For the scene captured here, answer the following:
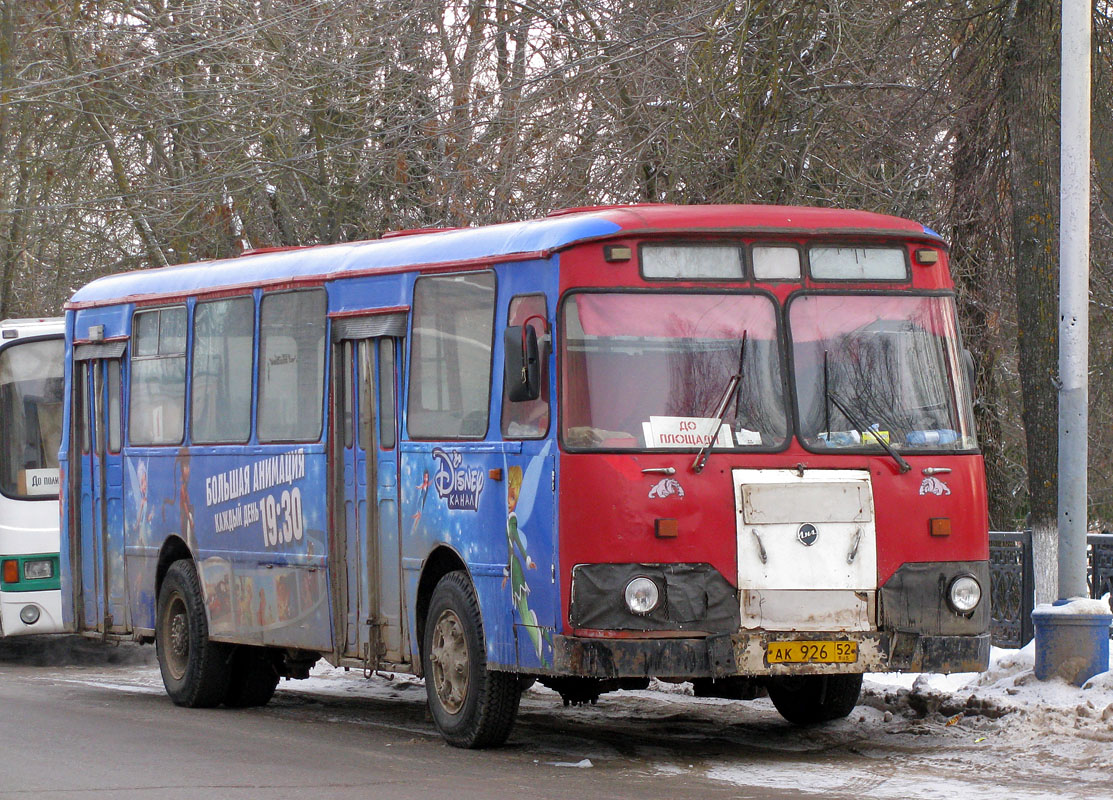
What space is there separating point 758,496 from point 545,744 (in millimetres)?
2153

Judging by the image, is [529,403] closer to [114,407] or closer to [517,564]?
[517,564]

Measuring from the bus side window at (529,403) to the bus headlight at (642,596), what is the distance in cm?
89

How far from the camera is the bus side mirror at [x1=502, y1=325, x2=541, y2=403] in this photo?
30.5 ft

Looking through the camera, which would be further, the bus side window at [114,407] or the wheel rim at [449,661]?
the bus side window at [114,407]

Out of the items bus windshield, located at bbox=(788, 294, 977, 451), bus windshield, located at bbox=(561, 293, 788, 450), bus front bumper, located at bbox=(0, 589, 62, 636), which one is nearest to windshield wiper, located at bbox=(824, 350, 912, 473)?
bus windshield, located at bbox=(788, 294, 977, 451)

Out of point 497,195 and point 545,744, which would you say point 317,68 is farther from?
point 545,744

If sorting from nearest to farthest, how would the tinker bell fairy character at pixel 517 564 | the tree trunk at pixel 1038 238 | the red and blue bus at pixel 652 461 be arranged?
the red and blue bus at pixel 652 461 < the tinker bell fairy character at pixel 517 564 < the tree trunk at pixel 1038 238

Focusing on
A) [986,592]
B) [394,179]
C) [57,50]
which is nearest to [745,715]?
[986,592]

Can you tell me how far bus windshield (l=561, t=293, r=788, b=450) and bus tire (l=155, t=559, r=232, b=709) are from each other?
4.77 m

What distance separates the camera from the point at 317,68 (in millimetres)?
23875

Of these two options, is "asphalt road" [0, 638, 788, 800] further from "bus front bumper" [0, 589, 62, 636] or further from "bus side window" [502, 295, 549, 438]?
"bus front bumper" [0, 589, 62, 636]

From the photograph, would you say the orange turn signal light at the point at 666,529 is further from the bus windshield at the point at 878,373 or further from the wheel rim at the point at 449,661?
the wheel rim at the point at 449,661

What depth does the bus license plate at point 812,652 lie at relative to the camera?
9.27 m

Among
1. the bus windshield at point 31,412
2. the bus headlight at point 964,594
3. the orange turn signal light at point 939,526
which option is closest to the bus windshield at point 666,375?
the orange turn signal light at point 939,526
